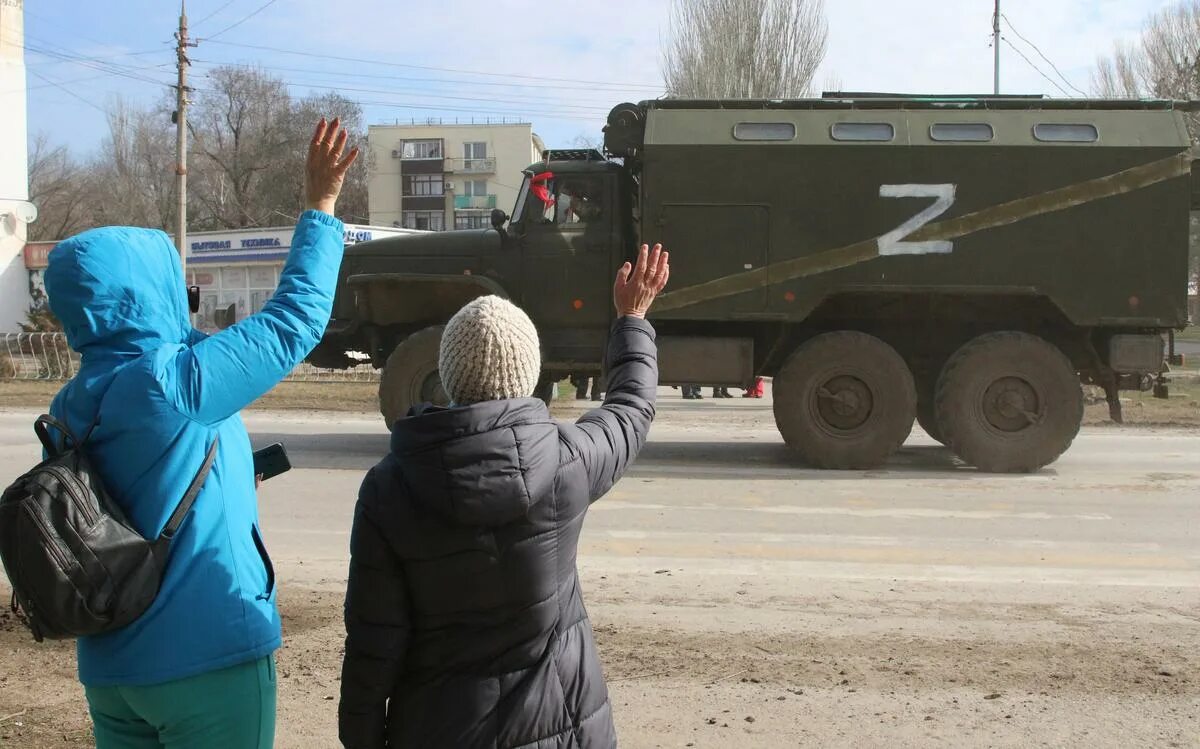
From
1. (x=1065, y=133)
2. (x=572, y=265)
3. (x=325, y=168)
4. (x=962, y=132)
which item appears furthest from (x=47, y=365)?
(x=325, y=168)

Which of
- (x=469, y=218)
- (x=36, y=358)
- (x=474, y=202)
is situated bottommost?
(x=36, y=358)

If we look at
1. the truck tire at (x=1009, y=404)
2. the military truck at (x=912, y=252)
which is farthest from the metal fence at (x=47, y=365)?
the truck tire at (x=1009, y=404)

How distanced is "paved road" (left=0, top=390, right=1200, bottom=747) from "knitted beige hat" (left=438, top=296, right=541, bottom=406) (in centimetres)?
227

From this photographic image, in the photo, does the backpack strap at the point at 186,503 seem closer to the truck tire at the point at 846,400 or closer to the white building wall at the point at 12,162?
the truck tire at the point at 846,400

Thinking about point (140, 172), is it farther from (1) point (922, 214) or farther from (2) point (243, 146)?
(1) point (922, 214)

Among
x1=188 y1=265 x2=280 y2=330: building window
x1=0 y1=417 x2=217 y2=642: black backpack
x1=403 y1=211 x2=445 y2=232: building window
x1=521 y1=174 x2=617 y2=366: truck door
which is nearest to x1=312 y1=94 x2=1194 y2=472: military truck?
x1=521 y1=174 x2=617 y2=366: truck door

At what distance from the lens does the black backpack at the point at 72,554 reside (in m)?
2.30

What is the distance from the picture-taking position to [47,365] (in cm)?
2466

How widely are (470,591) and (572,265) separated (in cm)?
959

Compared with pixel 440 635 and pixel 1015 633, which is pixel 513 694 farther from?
pixel 1015 633

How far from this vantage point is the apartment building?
291 feet

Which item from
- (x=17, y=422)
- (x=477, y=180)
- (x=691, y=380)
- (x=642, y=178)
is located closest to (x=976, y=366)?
(x=691, y=380)

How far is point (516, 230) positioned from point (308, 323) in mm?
9442

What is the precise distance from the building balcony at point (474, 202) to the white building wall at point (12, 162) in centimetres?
4561
